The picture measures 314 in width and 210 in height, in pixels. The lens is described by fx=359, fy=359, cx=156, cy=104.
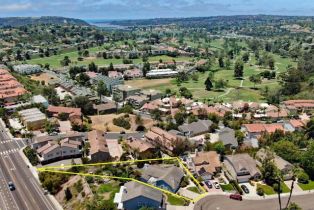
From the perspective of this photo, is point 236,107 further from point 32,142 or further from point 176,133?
point 32,142

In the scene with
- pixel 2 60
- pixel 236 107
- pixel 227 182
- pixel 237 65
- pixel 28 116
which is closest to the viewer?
pixel 227 182

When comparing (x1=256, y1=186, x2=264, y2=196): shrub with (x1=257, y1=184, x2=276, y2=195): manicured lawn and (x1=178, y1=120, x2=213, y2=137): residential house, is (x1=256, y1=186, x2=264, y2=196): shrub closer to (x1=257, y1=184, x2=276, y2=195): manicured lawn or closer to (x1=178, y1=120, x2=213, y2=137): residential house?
(x1=257, y1=184, x2=276, y2=195): manicured lawn

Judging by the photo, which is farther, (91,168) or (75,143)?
(75,143)

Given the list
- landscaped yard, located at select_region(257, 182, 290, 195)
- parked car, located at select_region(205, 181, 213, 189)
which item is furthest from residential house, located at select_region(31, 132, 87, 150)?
landscaped yard, located at select_region(257, 182, 290, 195)

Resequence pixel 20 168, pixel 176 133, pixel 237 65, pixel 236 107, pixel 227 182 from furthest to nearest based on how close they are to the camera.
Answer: pixel 237 65
pixel 236 107
pixel 176 133
pixel 20 168
pixel 227 182

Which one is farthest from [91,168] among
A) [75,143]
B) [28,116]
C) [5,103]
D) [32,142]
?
[5,103]

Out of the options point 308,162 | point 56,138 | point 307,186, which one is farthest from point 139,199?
point 308,162
